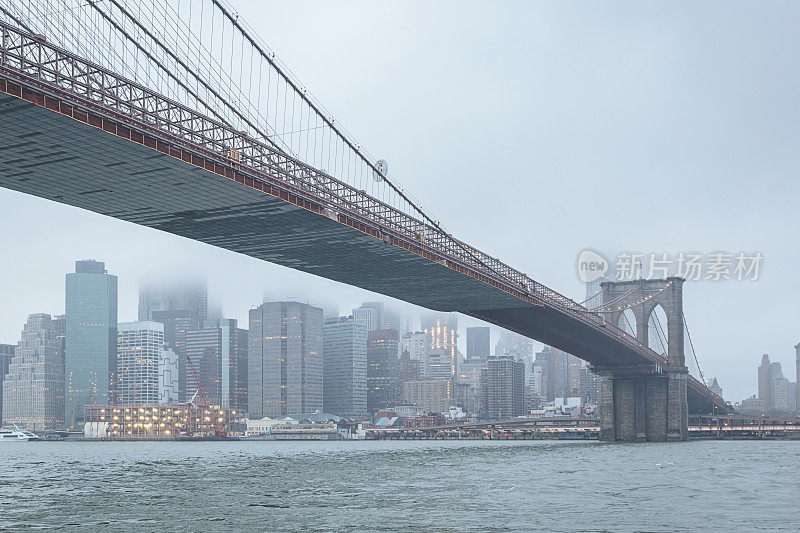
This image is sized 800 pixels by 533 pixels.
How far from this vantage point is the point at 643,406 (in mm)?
139000

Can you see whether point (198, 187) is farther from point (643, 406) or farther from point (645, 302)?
point (645, 302)

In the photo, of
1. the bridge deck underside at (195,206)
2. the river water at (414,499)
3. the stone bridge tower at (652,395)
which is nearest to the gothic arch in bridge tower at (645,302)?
the stone bridge tower at (652,395)

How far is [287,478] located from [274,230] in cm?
1956

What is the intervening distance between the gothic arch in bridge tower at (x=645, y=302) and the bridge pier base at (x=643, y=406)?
17.7 feet

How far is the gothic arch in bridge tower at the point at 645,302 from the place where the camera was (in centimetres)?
14350

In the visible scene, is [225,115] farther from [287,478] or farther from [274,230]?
[287,478]

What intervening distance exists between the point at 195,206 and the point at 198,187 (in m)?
5.13

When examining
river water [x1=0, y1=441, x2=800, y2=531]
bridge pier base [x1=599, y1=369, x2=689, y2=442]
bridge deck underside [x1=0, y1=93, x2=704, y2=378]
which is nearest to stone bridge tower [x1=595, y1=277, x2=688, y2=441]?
bridge pier base [x1=599, y1=369, x2=689, y2=442]

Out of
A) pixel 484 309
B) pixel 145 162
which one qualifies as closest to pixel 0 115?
pixel 145 162

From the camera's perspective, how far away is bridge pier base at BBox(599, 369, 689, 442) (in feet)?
443

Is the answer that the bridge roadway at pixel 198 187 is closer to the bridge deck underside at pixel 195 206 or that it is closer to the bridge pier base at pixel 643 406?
the bridge deck underside at pixel 195 206

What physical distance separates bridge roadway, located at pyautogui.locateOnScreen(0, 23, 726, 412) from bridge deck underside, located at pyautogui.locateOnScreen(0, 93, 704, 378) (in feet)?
0.35

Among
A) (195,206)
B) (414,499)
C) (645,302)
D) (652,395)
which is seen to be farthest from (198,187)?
(645,302)

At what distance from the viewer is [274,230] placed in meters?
69.5
